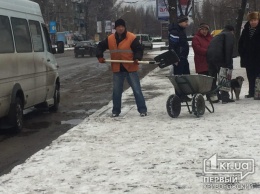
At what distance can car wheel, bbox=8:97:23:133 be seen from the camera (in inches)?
323

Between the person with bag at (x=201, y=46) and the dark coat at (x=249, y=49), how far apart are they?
746mm

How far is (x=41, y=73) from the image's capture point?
9875mm

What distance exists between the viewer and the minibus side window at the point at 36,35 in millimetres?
9612

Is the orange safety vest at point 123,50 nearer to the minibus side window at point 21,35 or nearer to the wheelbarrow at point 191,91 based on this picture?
the wheelbarrow at point 191,91

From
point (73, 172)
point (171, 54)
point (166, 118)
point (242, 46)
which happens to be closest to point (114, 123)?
point (166, 118)

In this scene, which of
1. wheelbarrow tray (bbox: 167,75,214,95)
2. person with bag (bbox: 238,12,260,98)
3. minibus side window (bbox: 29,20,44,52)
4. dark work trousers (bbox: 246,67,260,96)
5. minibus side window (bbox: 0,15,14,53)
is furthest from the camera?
dark work trousers (bbox: 246,67,260,96)

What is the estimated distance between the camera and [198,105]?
8.36m

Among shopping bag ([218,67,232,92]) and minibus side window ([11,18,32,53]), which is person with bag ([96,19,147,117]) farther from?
shopping bag ([218,67,232,92])

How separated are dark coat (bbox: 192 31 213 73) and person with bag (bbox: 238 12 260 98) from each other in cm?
76

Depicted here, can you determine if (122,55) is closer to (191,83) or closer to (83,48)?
(191,83)

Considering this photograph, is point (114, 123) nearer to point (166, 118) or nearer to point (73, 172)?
point (166, 118)

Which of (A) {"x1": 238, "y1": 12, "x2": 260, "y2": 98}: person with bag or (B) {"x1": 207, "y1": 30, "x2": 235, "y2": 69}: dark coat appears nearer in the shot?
(B) {"x1": 207, "y1": 30, "x2": 235, "y2": 69}: dark coat

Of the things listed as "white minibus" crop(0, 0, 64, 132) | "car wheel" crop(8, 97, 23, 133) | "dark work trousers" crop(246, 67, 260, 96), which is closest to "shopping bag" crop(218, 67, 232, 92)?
"dark work trousers" crop(246, 67, 260, 96)

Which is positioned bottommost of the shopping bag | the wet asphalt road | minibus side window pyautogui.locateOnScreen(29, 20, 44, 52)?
the wet asphalt road
